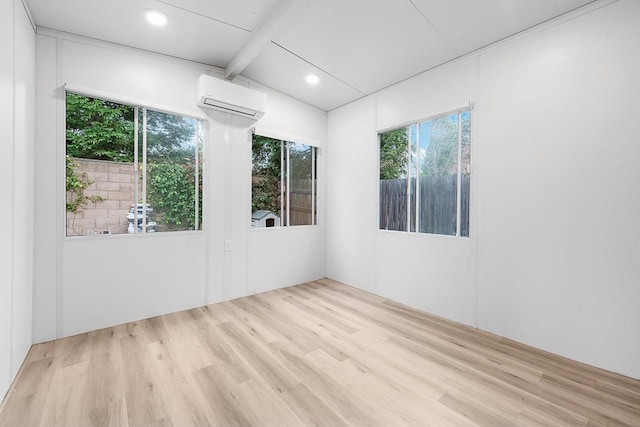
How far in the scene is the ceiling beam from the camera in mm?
2113

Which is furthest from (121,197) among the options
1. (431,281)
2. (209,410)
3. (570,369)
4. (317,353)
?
(570,369)

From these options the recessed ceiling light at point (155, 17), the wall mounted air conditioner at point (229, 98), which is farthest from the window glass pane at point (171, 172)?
the recessed ceiling light at point (155, 17)

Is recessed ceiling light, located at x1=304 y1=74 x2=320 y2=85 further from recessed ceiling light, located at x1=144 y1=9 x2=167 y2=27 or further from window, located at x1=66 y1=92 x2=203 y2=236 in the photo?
recessed ceiling light, located at x1=144 y1=9 x2=167 y2=27

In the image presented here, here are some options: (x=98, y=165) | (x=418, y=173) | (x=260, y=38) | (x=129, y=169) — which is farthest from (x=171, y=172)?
(x=418, y=173)

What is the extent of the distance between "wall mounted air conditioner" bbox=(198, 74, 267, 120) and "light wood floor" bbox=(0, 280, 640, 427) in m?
2.32

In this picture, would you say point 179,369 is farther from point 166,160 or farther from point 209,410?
point 166,160

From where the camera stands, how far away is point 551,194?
7.13 ft

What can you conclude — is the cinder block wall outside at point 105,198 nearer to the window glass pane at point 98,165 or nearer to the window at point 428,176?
the window glass pane at point 98,165

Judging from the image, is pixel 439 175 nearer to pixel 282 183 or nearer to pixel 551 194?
pixel 551 194

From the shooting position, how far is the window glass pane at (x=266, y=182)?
3.50m

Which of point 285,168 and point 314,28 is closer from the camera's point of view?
point 314,28

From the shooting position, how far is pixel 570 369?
1949 mm

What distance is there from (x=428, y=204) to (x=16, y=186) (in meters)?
3.49

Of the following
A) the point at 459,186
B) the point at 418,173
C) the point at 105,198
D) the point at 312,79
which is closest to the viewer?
the point at 105,198
